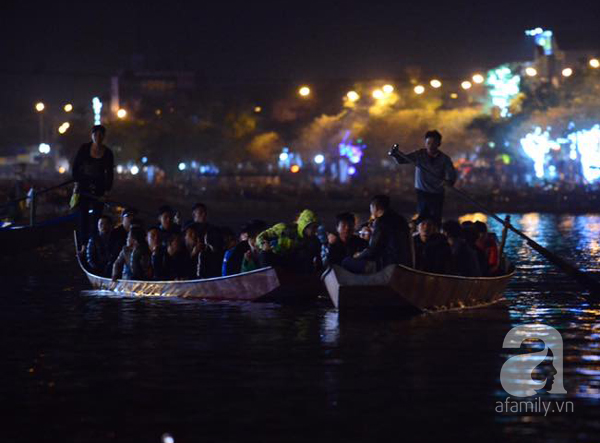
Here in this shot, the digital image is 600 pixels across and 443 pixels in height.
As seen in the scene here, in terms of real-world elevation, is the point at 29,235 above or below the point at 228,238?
below

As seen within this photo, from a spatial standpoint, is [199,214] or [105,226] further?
[105,226]

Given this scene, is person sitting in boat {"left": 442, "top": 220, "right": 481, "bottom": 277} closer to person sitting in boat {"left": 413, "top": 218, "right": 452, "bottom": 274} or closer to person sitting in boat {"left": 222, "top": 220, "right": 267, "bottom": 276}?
person sitting in boat {"left": 413, "top": 218, "right": 452, "bottom": 274}

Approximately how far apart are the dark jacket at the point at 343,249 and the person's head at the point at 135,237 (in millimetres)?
3573

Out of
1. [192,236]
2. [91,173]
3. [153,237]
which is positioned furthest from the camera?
[91,173]

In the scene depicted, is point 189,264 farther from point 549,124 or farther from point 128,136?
point 128,136

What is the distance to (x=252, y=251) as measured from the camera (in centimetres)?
1959

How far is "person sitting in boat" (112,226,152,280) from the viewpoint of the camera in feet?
67.8

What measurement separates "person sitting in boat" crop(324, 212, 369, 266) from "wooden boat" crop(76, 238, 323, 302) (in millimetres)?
725

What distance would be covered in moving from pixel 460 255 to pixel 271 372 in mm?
6157

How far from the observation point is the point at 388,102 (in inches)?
4299

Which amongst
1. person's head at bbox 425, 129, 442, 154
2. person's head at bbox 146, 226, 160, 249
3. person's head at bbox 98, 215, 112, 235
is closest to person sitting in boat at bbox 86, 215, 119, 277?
person's head at bbox 98, 215, 112, 235

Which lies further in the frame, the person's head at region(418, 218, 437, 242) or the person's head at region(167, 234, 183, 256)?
the person's head at region(167, 234, 183, 256)

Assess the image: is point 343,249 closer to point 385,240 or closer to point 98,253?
point 385,240

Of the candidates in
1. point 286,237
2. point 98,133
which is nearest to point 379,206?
point 286,237
